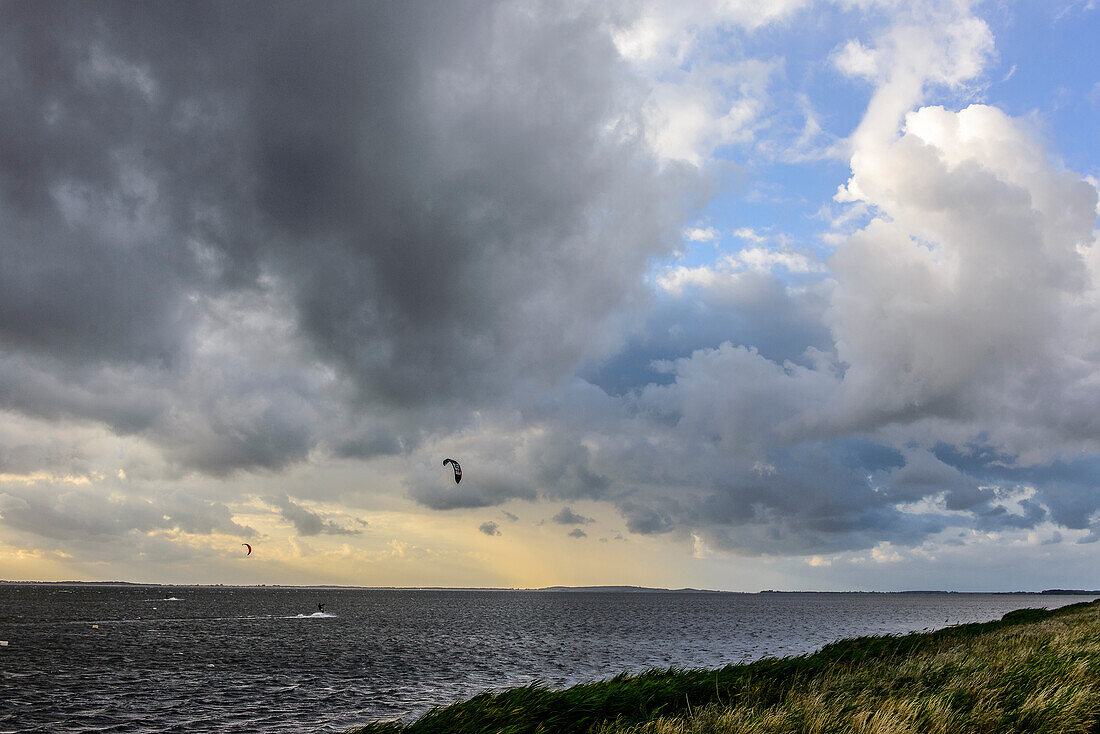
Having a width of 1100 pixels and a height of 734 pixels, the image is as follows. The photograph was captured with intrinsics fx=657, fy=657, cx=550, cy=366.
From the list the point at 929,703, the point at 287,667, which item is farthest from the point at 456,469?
the point at 929,703

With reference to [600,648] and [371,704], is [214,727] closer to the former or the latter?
[371,704]

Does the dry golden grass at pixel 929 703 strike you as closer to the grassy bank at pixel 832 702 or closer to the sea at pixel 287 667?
the grassy bank at pixel 832 702

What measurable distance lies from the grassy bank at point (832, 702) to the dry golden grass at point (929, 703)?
35 mm

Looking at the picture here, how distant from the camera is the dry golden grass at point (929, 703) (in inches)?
555

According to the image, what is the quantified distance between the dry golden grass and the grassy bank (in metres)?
0.03

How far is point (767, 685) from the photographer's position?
68.9 ft

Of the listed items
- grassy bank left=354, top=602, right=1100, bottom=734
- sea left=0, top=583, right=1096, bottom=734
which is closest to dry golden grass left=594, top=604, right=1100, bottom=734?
grassy bank left=354, top=602, right=1100, bottom=734

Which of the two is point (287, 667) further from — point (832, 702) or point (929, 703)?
point (929, 703)

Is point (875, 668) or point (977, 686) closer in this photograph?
point (977, 686)

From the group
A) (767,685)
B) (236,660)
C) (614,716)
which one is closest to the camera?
(614,716)

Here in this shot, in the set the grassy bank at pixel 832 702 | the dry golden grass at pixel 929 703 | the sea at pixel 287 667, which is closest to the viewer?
the dry golden grass at pixel 929 703

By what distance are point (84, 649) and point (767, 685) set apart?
72221 millimetres

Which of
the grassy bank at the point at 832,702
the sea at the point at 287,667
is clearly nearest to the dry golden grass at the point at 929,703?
the grassy bank at the point at 832,702

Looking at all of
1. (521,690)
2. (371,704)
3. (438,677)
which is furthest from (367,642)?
(521,690)
